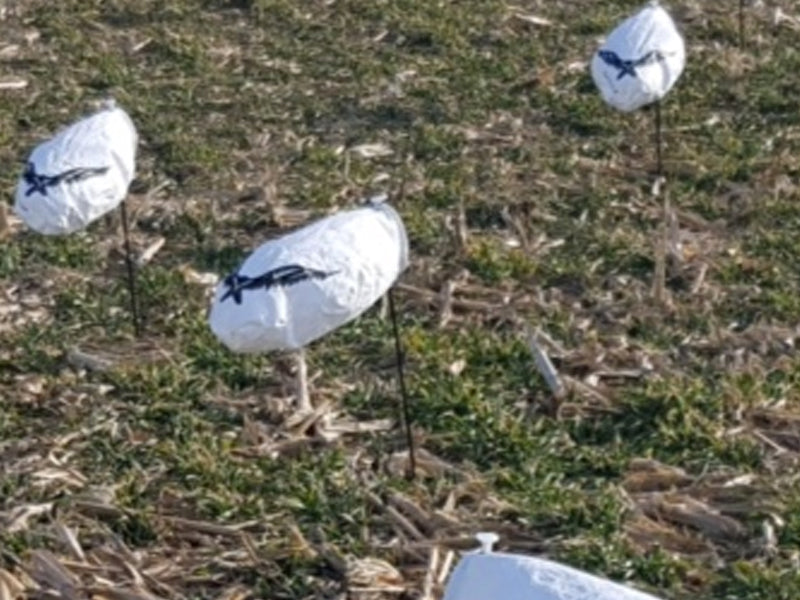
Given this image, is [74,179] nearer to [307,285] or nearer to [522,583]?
[307,285]

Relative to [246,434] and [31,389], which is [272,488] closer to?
[246,434]

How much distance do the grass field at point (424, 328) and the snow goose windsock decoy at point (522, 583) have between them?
65.7 inches

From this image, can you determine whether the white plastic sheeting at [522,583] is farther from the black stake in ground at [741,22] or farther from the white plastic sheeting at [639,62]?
the black stake in ground at [741,22]

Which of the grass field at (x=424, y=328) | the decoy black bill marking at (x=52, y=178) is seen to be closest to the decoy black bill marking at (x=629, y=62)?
the grass field at (x=424, y=328)

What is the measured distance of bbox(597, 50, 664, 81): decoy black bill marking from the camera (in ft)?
21.7

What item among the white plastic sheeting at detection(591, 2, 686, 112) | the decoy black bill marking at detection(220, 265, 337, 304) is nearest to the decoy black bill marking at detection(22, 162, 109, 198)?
the decoy black bill marking at detection(220, 265, 337, 304)

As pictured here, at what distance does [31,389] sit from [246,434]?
749 mm


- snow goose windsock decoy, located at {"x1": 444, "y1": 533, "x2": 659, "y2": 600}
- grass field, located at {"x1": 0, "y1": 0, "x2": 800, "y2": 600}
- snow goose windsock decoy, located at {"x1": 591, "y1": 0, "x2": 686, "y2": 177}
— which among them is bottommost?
grass field, located at {"x1": 0, "y1": 0, "x2": 800, "y2": 600}

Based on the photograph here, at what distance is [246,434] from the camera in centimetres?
552

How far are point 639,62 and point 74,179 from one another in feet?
6.78

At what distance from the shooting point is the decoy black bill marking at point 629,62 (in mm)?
6629

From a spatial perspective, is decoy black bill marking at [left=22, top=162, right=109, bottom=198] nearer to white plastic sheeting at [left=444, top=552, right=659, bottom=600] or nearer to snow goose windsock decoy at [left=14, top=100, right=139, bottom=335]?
snow goose windsock decoy at [left=14, top=100, right=139, bottom=335]

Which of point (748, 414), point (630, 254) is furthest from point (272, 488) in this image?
point (630, 254)

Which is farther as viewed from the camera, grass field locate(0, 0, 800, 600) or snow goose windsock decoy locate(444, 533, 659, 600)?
grass field locate(0, 0, 800, 600)
